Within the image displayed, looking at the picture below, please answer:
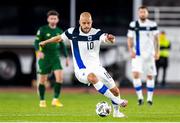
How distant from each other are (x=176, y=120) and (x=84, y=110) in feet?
10.9

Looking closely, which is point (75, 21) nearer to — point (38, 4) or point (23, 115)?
point (38, 4)

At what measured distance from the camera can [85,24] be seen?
49.2 ft

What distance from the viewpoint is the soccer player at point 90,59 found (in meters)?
14.8

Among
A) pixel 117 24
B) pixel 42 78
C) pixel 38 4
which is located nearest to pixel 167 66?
pixel 117 24

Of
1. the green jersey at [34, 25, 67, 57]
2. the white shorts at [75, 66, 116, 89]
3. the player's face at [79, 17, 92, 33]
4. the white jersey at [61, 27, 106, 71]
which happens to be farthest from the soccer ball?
the green jersey at [34, 25, 67, 57]

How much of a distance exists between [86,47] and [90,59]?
0.76 ft

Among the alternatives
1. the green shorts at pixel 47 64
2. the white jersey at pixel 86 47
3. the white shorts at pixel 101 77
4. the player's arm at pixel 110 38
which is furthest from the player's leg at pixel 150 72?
the player's arm at pixel 110 38

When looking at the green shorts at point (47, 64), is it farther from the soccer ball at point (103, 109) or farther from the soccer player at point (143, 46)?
the soccer ball at point (103, 109)

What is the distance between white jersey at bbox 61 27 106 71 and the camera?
15.2 m

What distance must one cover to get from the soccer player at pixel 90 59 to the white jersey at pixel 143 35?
4.47 metres

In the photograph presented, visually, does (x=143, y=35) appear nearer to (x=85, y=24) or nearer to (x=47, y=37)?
(x=47, y=37)

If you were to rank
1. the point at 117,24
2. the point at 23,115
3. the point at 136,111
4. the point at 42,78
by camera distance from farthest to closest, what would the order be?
1. the point at 117,24
2. the point at 42,78
3. the point at 136,111
4. the point at 23,115

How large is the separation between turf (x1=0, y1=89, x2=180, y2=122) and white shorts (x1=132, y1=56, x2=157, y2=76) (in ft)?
2.71

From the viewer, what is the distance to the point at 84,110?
17578 millimetres
